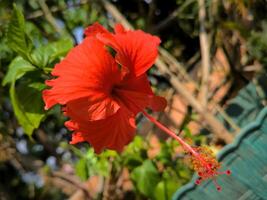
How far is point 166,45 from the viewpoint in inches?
103

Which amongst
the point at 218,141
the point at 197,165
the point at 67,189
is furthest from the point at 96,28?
the point at 67,189

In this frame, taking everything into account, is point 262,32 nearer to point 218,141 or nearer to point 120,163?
Answer: point 218,141

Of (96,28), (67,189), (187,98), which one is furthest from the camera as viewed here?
(67,189)

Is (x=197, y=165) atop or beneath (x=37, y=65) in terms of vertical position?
beneath

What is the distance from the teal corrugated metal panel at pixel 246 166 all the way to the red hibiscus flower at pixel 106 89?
82 millimetres

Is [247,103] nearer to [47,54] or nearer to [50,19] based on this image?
[50,19]

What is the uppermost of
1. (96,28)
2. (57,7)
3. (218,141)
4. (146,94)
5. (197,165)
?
(57,7)

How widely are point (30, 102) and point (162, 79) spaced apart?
56.5 inches

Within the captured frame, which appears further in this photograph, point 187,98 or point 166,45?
point 166,45

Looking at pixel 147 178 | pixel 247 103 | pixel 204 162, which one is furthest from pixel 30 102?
pixel 247 103

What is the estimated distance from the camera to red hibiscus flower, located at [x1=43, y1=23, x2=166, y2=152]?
0.79 meters

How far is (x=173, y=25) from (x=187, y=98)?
0.84m

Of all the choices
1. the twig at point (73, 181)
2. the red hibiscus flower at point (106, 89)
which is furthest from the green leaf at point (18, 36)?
the twig at point (73, 181)

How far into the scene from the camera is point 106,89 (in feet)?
2.77
